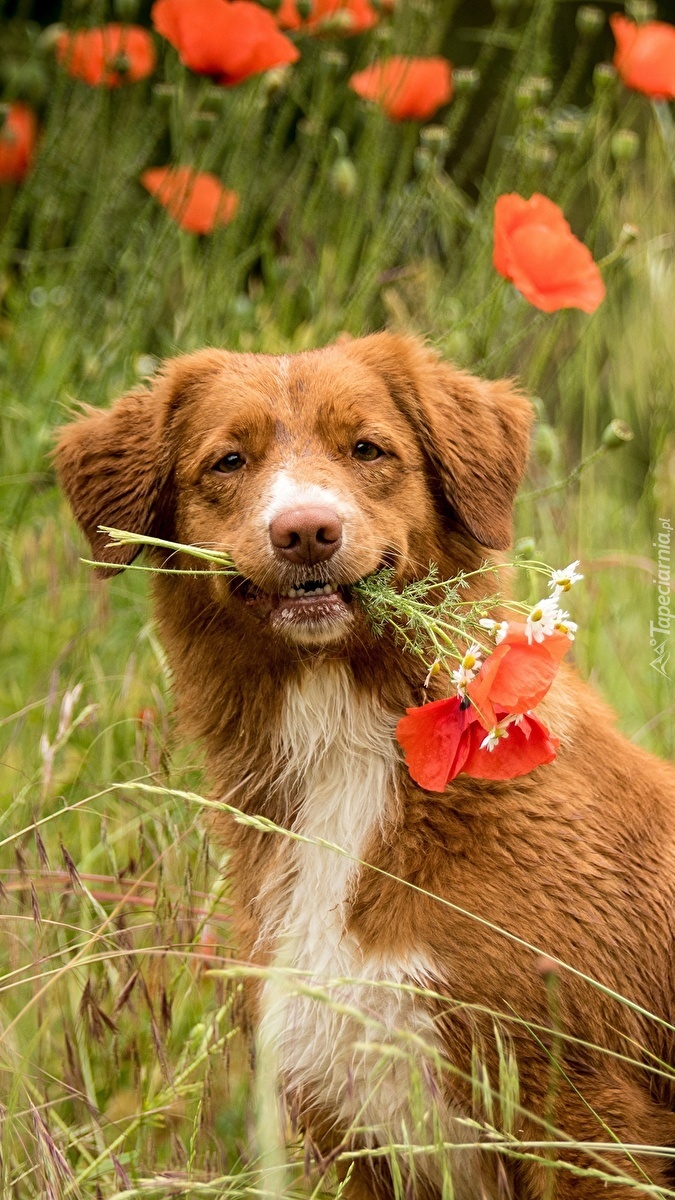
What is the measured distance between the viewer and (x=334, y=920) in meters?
2.91

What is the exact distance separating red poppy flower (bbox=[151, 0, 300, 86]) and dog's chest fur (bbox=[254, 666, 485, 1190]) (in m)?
2.14

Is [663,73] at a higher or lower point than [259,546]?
higher

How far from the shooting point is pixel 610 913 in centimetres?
283

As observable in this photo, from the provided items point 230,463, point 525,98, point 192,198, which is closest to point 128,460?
point 230,463

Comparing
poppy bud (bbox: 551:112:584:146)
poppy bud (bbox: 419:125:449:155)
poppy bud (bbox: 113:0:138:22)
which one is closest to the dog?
poppy bud (bbox: 419:125:449:155)

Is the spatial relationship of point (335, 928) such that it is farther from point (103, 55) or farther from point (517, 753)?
point (103, 55)

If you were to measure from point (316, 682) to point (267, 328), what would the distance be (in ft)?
8.52

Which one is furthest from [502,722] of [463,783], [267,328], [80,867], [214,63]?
[267,328]

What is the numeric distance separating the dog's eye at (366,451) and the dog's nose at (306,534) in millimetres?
371

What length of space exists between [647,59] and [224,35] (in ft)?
4.44

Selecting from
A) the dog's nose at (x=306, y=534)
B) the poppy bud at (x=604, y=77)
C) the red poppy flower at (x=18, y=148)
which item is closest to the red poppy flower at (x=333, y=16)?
the poppy bud at (x=604, y=77)

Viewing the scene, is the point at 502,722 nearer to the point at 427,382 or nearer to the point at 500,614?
the point at 500,614

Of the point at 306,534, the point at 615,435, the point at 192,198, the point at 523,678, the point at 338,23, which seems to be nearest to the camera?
the point at 523,678

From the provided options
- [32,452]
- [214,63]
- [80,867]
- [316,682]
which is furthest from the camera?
[32,452]
